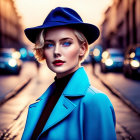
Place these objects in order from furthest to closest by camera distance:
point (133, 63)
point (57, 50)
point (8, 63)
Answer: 1. point (8, 63)
2. point (133, 63)
3. point (57, 50)

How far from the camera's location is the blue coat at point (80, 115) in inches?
68.1

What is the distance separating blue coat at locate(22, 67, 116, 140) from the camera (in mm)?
1729

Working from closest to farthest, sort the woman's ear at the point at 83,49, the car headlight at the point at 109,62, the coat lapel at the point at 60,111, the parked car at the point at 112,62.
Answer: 1. the coat lapel at the point at 60,111
2. the woman's ear at the point at 83,49
3. the car headlight at the point at 109,62
4. the parked car at the point at 112,62

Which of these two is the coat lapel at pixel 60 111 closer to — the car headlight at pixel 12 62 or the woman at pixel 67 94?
the woman at pixel 67 94

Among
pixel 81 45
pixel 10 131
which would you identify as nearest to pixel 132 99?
pixel 10 131

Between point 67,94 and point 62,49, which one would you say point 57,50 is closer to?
point 62,49

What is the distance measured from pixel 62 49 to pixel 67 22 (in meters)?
0.19

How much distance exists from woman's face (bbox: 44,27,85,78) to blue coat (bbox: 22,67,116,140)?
9 cm

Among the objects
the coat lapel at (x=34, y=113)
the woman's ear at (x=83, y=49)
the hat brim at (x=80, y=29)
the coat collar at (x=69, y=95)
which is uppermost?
the hat brim at (x=80, y=29)

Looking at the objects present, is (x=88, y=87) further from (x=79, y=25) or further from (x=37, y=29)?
(x=37, y=29)

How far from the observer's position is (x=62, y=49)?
2.04 meters

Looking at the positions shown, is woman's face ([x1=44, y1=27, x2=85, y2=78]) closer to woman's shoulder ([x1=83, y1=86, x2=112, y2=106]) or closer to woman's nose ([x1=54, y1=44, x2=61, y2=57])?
woman's nose ([x1=54, y1=44, x2=61, y2=57])

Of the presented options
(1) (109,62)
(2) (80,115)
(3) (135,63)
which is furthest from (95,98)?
(1) (109,62)

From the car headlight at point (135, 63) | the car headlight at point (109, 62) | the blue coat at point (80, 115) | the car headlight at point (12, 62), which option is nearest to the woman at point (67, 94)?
the blue coat at point (80, 115)
